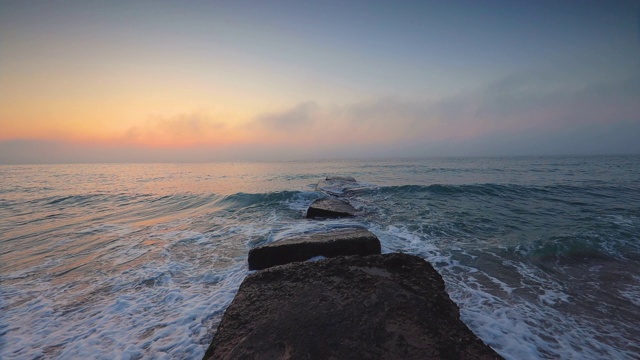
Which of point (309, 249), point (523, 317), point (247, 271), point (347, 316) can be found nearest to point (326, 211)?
point (309, 249)

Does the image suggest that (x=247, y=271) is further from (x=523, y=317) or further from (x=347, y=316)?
(x=523, y=317)

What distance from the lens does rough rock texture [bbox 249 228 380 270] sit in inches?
181

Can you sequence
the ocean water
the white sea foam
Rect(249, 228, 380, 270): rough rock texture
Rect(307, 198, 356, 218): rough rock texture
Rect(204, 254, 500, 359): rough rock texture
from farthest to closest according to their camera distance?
Rect(307, 198, 356, 218): rough rock texture, Rect(249, 228, 380, 270): rough rock texture, the ocean water, the white sea foam, Rect(204, 254, 500, 359): rough rock texture

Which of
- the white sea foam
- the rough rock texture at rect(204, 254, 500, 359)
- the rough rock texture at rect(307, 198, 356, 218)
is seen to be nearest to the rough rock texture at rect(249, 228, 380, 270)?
the rough rock texture at rect(204, 254, 500, 359)

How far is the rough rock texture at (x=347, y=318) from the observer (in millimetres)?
2119

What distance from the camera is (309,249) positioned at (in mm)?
4609

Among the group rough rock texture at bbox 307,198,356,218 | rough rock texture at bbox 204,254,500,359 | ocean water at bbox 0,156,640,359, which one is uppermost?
rough rock texture at bbox 204,254,500,359

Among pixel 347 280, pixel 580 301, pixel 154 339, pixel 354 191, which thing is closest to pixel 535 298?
pixel 580 301

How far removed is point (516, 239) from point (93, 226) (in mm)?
13183

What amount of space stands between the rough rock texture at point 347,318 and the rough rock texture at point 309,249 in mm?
1168

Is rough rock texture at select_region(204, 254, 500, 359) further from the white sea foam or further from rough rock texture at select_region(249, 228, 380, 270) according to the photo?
rough rock texture at select_region(249, 228, 380, 270)

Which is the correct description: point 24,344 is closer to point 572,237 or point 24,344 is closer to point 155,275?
point 155,275

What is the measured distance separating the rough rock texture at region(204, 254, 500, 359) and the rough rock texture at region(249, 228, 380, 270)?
1.17m

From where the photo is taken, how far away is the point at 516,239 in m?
6.54
